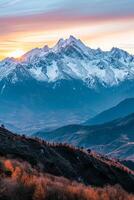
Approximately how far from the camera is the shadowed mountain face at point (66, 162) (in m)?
41.8

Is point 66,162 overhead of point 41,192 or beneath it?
overhead

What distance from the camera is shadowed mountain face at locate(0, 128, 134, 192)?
4181 cm

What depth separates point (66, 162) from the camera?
4647 cm

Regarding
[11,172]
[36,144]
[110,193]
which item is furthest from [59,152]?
[110,193]

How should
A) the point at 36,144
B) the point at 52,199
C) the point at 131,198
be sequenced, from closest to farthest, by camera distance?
the point at 52,199 < the point at 131,198 < the point at 36,144

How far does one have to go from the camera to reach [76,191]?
21156 mm

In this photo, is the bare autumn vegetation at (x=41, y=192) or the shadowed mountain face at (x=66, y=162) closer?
the bare autumn vegetation at (x=41, y=192)

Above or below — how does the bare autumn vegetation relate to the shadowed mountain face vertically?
below

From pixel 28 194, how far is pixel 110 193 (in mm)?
3790

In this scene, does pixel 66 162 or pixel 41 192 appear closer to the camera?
pixel 41 192

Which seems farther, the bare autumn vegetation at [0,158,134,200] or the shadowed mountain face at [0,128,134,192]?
the shadowed mountain face at [0,128,134,192]

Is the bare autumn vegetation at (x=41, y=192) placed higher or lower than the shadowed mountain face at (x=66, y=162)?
lower

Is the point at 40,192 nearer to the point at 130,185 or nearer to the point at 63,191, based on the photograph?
the point at 63,191

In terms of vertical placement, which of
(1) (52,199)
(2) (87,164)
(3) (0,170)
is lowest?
(1) (52,199)
